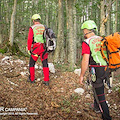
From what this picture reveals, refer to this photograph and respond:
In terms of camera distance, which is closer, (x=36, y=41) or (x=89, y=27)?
(x=89, y=27)

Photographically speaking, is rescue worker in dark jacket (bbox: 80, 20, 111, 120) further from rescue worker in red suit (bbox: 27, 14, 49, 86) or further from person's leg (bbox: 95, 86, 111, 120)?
rescue worker in red suit (bbox: 27, 14, 49, 86)

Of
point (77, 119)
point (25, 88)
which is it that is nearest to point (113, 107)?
point (77, 119)

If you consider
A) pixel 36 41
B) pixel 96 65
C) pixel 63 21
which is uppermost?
pixel 63 21

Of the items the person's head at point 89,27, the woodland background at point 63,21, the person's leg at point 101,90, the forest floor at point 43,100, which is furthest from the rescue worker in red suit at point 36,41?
the woodland background at point 63,21

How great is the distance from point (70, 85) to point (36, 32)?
2.65m

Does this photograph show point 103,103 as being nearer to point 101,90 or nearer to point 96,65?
point 101,90

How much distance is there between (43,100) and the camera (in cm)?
387

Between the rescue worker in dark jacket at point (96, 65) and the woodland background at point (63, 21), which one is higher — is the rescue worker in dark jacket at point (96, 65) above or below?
below

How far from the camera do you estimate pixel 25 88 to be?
450 centimetres

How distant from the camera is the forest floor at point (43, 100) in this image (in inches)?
123

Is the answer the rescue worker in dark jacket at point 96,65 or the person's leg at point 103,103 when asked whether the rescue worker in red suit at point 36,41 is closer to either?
the rescue worker in dark jacket at point 96,65

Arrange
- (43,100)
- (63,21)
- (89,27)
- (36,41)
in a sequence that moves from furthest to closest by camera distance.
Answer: (63,21) → (36,41) → (43,100) → (89,27)

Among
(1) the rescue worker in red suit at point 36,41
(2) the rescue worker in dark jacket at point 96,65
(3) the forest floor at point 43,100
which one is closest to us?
(2) the rescue worker in dark jacket at point 96,65

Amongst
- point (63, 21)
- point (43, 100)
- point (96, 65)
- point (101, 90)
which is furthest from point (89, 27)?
point (63, 21)
